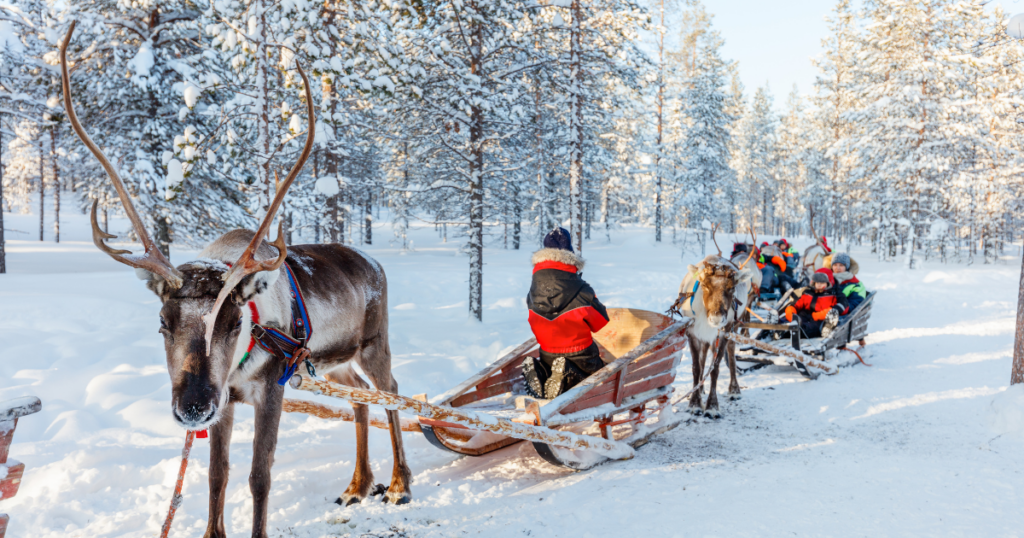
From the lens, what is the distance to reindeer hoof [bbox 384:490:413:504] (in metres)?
4.03

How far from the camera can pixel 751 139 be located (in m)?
47.7

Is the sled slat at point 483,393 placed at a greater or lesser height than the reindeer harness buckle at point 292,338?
lesser

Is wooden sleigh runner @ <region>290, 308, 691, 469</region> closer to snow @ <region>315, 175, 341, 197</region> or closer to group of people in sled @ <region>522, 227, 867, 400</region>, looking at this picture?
group of people in sled @ <region>522, 227, 867, 400</region>

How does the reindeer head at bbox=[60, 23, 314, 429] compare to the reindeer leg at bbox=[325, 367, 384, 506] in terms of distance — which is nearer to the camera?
the reindeer head at bbox=[60, 23, 314, 429]

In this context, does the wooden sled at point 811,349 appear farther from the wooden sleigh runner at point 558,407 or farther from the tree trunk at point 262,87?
the tree trunk at point 262,87

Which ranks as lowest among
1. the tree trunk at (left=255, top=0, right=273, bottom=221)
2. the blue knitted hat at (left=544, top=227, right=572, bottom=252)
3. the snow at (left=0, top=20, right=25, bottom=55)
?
the blue knitted hat at (left=544, top=227, right=572, bottom=252)

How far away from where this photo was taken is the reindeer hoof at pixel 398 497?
4.03m

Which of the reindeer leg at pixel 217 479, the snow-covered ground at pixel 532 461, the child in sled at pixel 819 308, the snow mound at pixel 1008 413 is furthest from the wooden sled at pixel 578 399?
the child in sled at pixel 819 308

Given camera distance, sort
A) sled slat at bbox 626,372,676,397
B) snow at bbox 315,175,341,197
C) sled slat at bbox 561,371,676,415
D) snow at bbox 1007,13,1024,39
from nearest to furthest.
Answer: sled slat at bbox 561,371,676,415, sled slat at bbox 626,372,676,397, snow at bbox 1007,13,1024,39, snow at bbox 315,175,341,197

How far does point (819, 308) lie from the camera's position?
920cm

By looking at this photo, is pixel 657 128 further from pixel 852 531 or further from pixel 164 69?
pixel 852 531

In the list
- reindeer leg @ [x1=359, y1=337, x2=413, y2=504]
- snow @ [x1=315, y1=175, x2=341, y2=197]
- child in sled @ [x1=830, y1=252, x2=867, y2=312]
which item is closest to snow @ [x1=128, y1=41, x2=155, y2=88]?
snow @ [x1=315, y1=175, x2=341, y2=197]

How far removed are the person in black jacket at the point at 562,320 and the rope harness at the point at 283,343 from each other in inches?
88.0

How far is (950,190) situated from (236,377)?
1186 inches
